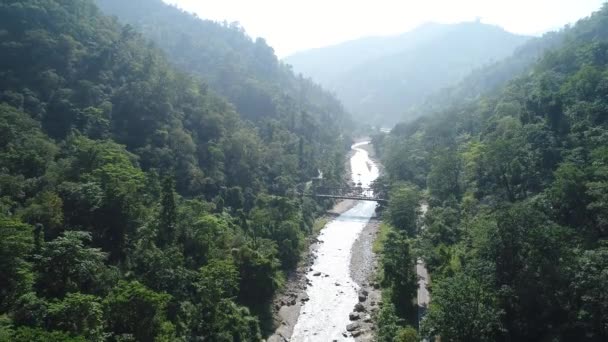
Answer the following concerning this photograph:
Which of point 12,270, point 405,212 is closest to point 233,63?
point 405,212

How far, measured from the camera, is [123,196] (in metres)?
41.1

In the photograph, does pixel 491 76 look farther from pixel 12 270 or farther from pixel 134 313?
pixel 12 270

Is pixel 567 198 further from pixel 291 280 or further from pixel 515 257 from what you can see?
pixel 291 280

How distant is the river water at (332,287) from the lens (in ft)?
128

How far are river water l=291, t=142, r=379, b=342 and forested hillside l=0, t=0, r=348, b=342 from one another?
3.88 metres

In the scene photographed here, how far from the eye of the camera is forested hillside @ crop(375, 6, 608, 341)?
29.7 m

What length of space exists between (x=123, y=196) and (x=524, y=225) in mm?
34669

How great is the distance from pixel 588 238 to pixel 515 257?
21.8 feet

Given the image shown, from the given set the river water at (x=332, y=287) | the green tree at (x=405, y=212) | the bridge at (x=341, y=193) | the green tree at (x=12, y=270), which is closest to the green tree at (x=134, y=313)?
the green tree at (x=12, y=270)

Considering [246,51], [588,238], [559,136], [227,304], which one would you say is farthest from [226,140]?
A: [246,51]

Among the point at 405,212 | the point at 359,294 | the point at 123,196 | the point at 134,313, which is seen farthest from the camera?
the point at 405,212

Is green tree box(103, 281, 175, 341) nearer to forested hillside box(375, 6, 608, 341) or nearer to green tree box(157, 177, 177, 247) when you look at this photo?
green tree box(157, 177, 177, 247)

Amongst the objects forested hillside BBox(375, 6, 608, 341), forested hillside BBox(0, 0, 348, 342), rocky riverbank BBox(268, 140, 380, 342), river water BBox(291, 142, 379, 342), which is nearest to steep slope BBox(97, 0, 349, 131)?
forested hillside BBox(0, 0, 348, 342)

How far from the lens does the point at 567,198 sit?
126 feet
